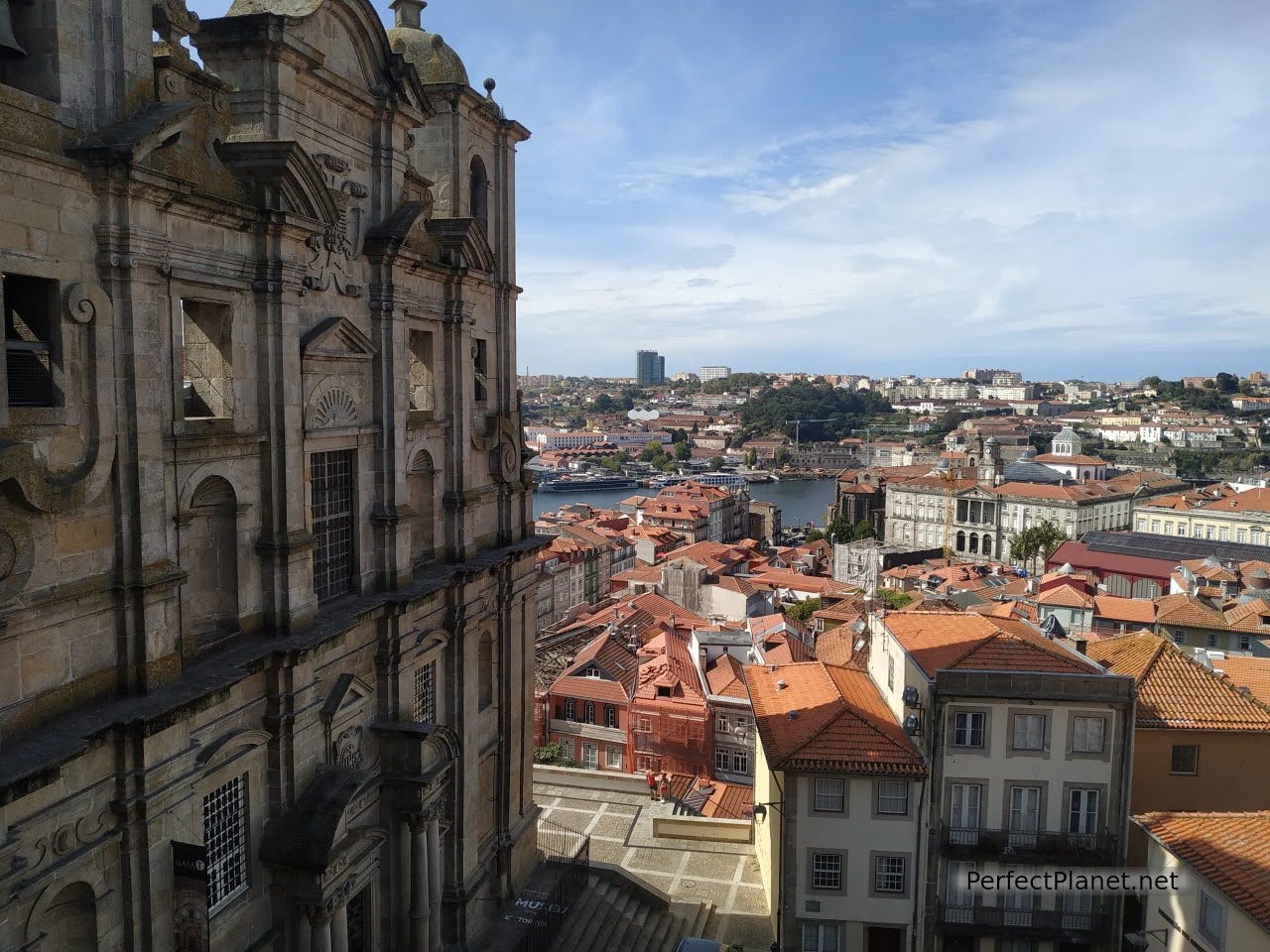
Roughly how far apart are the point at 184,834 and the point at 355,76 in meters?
11.6

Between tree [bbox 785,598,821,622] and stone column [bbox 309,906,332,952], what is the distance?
47907 millimetres

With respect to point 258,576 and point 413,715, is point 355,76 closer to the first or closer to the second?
point 258,576

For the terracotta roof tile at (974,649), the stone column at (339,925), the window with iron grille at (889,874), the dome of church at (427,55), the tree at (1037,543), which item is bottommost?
the tree at (1037,543)

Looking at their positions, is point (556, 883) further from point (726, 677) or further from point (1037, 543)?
point (1037, 543)

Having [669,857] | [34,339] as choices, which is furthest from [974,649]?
[34,339]

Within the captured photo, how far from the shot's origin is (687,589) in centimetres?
7138

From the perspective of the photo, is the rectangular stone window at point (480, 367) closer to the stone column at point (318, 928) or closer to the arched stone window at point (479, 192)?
the arched stone window at point (479, 192)

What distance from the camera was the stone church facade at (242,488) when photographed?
31.2 feet

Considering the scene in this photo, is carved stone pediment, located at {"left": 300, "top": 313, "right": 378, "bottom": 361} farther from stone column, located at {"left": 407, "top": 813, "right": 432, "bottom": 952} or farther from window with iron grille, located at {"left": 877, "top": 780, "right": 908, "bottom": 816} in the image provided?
window with iron grille, located at {"left": 877, "top": 780, "right": 908, "bottom": 816}

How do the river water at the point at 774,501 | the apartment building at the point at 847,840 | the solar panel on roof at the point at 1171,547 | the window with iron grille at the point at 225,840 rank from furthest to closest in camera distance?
the river water at the point at 774,501
the solar panel on roof at the point at 1171,547
the apartment building at the point at 847,840
the window with iron grille at the point at 225,840

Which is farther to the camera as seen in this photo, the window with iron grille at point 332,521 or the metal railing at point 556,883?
the metal railing at point 556,883

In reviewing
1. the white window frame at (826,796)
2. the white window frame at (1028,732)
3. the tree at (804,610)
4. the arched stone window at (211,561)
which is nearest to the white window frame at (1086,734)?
the white window frame at (1028,732)

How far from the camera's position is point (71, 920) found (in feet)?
32.3

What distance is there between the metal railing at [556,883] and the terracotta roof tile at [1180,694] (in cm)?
1387
